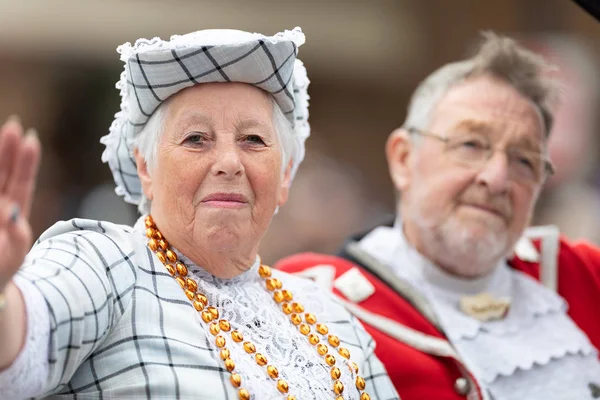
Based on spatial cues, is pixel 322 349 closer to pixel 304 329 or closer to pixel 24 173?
pixel 304 329

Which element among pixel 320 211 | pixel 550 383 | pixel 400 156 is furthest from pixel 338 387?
pixel 320 211

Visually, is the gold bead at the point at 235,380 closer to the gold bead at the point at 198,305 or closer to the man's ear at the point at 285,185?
the gold bead at the point at 198,305

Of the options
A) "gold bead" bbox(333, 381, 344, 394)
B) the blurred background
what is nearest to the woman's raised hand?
"gold bead" bbox(333, 381, 344, 394)

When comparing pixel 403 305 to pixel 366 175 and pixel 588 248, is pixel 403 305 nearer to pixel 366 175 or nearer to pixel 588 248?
pixel 588 248

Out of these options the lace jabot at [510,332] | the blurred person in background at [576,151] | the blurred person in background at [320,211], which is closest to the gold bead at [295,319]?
the lace jabot at [510,332]

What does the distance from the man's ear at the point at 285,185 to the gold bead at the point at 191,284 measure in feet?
0.77

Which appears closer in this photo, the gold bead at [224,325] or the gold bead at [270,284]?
the gold bead at [224,325]

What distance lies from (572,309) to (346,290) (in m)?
0.66

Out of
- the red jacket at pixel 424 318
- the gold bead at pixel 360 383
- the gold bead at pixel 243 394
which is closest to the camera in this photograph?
the gold bead at pixel 243 394

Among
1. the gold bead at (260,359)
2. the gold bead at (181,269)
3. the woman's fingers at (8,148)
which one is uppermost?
the woman's fingers at (8,148)

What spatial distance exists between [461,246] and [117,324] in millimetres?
1069

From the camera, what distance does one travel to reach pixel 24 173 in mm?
1130

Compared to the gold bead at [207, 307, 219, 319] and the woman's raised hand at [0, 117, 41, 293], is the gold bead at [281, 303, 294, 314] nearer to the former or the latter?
the gold bead at [207, 307, 219, 319]

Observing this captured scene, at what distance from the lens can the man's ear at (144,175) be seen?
167 cm
